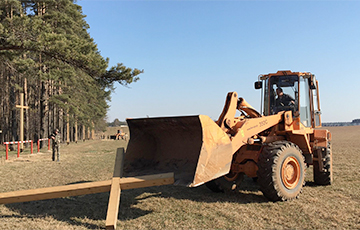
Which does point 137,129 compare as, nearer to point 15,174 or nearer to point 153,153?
point 153,153

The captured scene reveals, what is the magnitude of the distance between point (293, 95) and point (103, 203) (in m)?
5.14

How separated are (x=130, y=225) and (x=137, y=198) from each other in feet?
6.06

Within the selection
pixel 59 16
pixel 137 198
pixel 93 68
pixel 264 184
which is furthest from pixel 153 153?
pixel 59 16

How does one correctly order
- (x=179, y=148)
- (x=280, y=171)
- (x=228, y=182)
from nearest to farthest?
(x=280, y=171) → (x=179, y=148) → (x=228, y=182)

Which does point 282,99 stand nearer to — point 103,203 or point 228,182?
point 228,182

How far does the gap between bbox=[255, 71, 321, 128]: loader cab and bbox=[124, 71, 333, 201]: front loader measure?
3cm

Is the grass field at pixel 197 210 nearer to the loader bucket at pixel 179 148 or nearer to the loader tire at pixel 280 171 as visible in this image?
the loader tire at pixel 280 171

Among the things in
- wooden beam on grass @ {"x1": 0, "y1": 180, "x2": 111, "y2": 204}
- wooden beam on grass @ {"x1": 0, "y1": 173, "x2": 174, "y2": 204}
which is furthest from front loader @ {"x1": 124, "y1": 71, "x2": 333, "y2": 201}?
wooden beam on grass @ {"x1": 0, "y1": 180, "x2": 111, "y2": 204}

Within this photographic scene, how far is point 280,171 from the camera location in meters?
5.81

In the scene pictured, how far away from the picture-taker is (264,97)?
812cm

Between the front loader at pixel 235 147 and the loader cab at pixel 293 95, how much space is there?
0.03m

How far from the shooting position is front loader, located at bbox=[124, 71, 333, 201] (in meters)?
5.23

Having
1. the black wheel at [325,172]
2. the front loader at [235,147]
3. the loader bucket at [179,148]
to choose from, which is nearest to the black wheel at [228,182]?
the front loader at [235,147]

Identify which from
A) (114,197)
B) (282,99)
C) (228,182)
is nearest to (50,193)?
(114,197)
